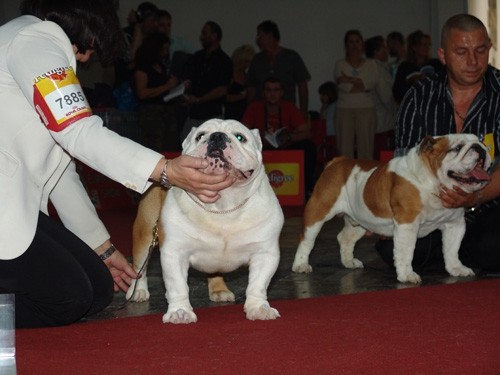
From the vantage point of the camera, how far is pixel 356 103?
9742 millimetres

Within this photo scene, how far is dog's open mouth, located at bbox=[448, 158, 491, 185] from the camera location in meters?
4.33

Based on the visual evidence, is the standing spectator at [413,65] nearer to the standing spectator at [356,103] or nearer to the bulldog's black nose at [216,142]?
the standing spectator at [356,103]

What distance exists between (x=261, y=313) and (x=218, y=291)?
0.82m

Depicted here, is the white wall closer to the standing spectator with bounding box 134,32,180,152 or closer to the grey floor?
the standing spectator with bounding box 134,32,180,152

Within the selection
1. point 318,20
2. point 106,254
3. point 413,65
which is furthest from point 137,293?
point 318,20

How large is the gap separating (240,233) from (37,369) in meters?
0.93

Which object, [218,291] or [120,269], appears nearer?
[120,269]

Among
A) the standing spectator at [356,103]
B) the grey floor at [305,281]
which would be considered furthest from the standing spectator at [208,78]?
the grey floor at [305,281]

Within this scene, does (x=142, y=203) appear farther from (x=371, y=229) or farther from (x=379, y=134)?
(x=379, y=134)

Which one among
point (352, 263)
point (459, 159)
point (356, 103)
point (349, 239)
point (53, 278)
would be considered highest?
point (459, 159)

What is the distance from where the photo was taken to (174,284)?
3.30 metres

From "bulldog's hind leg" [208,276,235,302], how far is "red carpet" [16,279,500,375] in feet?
1.14

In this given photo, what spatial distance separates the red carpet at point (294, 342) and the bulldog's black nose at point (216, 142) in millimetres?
594

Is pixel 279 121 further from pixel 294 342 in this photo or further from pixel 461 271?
pixel 294 342
